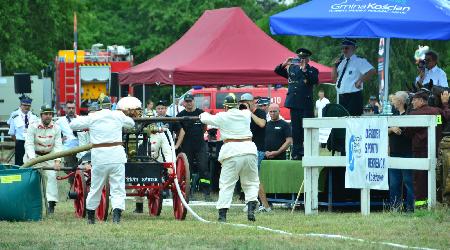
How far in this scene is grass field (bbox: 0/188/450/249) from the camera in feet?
47.3

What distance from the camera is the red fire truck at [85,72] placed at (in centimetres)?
4603

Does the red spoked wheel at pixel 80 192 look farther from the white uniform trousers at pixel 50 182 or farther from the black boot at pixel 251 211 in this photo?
the black boot at pixel 251 211

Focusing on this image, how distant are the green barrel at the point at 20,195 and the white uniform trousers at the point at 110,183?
1.16m

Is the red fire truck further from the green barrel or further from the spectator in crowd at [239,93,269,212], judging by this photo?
the green barrel

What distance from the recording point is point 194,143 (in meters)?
25.4

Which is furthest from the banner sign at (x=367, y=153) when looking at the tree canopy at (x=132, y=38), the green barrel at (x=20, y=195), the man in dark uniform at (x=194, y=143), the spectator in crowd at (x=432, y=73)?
the tree canopy at (x=132, y=38)

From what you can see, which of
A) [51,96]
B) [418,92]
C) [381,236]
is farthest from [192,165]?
[51,96]

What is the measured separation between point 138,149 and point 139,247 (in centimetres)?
551

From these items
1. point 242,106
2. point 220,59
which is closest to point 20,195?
point 242,106

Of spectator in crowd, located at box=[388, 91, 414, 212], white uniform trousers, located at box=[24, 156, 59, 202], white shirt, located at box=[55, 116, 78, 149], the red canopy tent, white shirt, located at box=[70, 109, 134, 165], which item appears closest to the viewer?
white shirt, located at box=[70, 109, 134, 165]

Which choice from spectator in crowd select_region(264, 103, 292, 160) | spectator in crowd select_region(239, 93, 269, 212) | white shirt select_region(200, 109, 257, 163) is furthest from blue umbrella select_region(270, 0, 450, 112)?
spectator in crowd select_region(264, 103, 292, 160)

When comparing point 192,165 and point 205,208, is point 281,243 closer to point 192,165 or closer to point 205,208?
point 205,208

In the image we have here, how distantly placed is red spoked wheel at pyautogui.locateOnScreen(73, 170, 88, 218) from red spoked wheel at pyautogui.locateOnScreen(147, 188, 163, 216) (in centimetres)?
93

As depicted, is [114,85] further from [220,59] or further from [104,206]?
[104,206]
